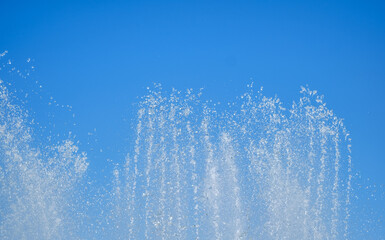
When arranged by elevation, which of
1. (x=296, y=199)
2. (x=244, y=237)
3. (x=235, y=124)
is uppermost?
(x=235, y=124)

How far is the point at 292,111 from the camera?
19.8 metres

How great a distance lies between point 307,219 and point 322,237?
85 cm

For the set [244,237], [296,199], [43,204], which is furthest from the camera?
[43,204]

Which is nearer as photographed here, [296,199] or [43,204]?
[296,199]

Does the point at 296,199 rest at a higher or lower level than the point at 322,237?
higher

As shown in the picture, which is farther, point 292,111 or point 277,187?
point 292,111

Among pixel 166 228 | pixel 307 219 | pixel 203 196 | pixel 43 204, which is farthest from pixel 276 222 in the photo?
pixel 43 204

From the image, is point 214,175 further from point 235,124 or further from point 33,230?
point 33,230

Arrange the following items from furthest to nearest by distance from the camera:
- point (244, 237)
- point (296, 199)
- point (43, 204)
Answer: point (43, 204), point (296, 199), point (244, 237)

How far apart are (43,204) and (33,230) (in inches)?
46.6

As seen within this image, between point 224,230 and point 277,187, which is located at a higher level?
point 277,187

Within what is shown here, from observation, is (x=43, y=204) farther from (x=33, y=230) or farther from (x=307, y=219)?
(x=307, y=219)

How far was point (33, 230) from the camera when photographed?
18.3 metres

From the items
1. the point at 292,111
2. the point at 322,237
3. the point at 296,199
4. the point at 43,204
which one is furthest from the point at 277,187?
the point at 43,204
